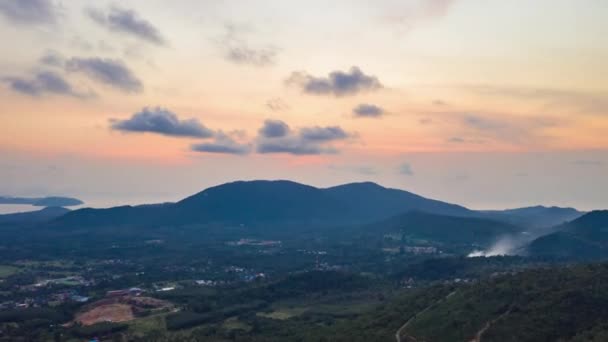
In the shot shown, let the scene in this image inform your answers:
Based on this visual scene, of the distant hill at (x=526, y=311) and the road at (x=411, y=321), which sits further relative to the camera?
the road at (x=411, y=321)

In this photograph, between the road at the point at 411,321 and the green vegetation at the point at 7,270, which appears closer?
the road at the point at 411,321

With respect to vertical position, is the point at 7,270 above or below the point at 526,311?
below

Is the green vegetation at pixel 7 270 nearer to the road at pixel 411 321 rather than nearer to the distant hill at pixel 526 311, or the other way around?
the road at pixel 411 321

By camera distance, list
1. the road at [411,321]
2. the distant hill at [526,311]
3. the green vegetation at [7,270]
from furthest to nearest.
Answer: the green vegetation at [7,270] → the road at [411,321] → the distant hill at [526,311]

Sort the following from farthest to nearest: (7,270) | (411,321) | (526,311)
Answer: (7,270), (411,321), (526,311)

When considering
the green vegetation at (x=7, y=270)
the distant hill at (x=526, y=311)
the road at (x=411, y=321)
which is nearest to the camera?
the distant hill at (x=526, y=311)

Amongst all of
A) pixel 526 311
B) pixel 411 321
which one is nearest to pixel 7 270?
pixel 411 321

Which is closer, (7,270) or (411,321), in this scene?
(411,321)

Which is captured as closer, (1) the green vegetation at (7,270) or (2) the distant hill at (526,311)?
(2) the distant hill at (526,311)

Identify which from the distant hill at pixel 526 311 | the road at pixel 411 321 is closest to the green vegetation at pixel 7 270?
the road at pixel 411 321

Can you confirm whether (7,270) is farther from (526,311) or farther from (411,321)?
(526,311)

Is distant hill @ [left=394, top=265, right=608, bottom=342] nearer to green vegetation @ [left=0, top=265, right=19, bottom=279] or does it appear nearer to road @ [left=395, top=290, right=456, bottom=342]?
road @ [left=395, top=290, right=456, bottom=342]

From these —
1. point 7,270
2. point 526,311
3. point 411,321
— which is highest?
point 526,311
